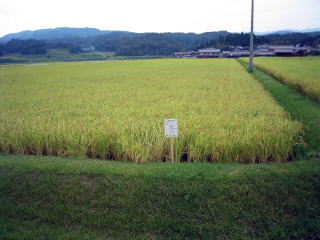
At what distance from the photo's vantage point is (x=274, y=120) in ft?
20.2

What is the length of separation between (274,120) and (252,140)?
1663 millimetres

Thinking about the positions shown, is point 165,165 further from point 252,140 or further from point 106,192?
point 252,140

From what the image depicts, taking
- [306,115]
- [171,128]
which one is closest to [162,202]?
[171,128]

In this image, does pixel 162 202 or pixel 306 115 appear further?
pixel 306 115

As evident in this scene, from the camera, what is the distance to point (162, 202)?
3.61 m

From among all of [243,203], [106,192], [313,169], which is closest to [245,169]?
[243,203]

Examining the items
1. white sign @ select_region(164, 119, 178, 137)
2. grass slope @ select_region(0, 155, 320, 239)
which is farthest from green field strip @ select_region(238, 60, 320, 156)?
white sign @ select_region(164, 119, 178, 137)

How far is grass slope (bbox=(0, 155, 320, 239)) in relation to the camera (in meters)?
3.34

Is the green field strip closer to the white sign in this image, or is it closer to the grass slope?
the grass slope

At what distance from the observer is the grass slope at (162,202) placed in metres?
3.34

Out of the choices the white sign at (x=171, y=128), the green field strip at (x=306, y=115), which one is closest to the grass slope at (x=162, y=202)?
the white sign at (x=171, y=128)

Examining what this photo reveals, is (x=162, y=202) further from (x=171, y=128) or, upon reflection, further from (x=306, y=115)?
(x=306, y=115)

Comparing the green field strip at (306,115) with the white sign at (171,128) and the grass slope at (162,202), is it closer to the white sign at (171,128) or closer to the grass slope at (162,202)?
the grass slope at (162,202)

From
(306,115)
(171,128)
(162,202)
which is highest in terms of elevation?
(171,128)
